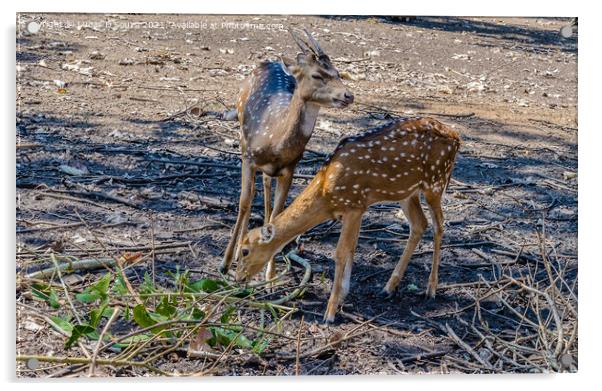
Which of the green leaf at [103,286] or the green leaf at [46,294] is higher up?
the green leaf at [103,286]

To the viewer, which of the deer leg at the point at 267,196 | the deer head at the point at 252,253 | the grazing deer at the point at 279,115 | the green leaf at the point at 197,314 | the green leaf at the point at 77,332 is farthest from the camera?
the deer leg at the point at 267,196

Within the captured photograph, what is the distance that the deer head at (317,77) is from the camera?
429 cm

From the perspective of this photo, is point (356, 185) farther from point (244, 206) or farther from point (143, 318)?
point (143, 318)

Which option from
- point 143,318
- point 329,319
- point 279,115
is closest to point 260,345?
point 329,319

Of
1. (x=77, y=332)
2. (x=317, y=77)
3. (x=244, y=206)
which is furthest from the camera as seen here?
(x=244, y=206)

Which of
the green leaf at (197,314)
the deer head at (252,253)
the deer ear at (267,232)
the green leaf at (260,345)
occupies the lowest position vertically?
the green leaf at (260,345)

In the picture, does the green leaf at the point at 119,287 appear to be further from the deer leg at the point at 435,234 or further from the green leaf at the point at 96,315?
the deer leg at the point at 435,234

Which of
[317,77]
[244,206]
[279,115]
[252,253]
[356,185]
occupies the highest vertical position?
[317,77]

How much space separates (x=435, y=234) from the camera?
454 centimetres

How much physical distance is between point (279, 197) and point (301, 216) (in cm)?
20

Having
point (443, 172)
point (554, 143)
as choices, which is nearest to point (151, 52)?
point (443, 172)

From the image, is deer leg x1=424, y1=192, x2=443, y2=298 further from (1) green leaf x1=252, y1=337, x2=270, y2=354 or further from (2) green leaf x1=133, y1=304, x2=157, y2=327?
(2) green leaf x1=133, y1=304, x2=157, y2=327

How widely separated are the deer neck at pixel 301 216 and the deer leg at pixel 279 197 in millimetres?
A: 105

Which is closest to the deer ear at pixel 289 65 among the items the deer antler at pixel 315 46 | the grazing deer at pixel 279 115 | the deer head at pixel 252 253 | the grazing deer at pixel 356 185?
the grazing deer at pixel 279 115
